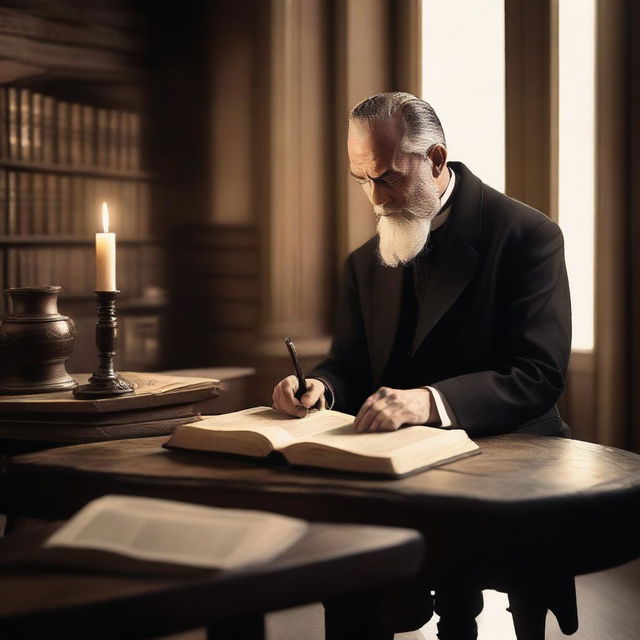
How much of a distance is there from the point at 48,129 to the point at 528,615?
341 cm

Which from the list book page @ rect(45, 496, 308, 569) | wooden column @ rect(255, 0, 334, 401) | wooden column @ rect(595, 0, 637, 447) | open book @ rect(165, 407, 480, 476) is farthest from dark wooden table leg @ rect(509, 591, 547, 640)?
wooden column @ rect(255, 0, 334, 401)

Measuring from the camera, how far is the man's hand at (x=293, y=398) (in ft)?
6.62

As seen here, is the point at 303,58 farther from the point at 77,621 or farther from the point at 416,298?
the point at 77,621

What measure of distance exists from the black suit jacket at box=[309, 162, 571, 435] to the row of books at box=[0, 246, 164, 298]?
85.1 inches

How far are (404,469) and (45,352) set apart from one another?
4.39 ft

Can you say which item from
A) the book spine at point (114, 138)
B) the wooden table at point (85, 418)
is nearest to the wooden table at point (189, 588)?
the wooden table at point (85, 418)

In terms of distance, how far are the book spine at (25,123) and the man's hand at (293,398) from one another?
2.70 m

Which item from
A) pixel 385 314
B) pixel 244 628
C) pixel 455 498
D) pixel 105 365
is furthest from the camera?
pixel 385 314

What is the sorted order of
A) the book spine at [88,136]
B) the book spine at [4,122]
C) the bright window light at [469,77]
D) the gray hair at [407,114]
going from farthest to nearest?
the book spine at [88,136]
the book spine at [4,122]
the bright window light at [469,77]
the gray hair at [407,114]

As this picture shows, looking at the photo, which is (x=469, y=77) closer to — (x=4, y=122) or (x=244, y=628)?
(x=4, y=122)

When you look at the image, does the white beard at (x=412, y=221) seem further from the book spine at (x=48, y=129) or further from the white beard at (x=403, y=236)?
the book spine at (x=48, y=129)

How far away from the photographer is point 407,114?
2.47 metres

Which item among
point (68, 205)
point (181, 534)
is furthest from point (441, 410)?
point (68, 205)

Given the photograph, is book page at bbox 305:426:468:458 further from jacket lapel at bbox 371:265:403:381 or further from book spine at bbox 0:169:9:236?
book spine at bbox 0:169:9:236
